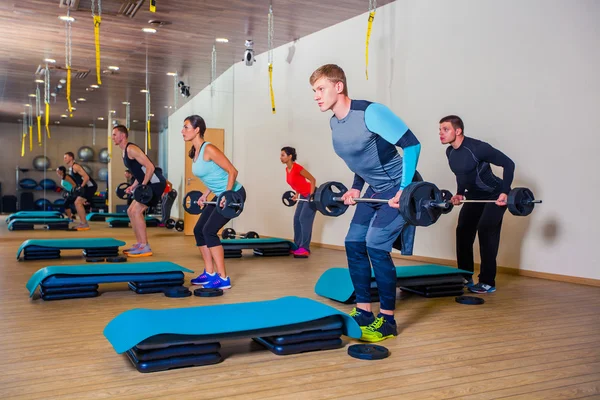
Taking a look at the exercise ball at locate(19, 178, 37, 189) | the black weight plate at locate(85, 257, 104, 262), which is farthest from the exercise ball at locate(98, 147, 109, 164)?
the black weight plate at locate(85, 257, 104, 262)

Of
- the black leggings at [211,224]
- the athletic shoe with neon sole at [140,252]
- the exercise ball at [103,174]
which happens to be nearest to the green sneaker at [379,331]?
the black leggings at [211,224]

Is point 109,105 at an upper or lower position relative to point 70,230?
upper

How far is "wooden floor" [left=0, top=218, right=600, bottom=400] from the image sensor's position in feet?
6.70

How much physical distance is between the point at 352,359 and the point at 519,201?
203cm

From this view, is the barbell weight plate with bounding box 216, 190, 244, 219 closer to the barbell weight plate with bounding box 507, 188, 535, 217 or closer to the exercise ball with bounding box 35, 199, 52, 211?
the barbell weight plate with bounding box 507, 188, 535, 217

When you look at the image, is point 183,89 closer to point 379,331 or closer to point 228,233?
point 228,233

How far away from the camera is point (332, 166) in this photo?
739 centimetres

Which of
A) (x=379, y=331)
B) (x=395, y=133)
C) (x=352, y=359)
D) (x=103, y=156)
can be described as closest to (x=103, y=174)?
(x=103, y=156)

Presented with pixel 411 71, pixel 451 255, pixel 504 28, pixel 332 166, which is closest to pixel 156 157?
pixel 332 166

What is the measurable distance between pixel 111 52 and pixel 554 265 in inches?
259

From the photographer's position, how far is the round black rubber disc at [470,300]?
373 centimetres

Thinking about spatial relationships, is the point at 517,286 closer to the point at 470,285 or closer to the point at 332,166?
the point at 470,285

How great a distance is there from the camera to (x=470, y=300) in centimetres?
376

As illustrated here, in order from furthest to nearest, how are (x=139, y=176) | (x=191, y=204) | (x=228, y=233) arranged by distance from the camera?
(x=228, y=233)
(x=139, y=176)
(x=191, y=204)
